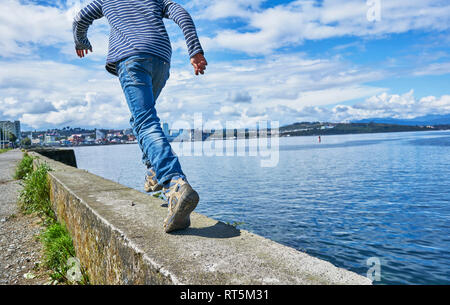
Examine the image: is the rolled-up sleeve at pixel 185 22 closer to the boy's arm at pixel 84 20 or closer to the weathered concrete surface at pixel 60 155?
the boy's arm at pixel 84 20

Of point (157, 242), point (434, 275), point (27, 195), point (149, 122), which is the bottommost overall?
point (434, 275)

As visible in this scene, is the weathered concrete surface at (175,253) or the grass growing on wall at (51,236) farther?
the grass growing on wall at (51,236)

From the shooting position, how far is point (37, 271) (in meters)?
3.35

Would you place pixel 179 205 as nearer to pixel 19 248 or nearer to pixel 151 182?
pixel 151 182

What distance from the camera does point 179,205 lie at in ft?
6.54

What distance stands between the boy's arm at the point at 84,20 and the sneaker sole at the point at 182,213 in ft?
5.87

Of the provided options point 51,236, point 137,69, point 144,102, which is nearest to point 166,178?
point 144,102

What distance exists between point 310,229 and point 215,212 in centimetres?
335

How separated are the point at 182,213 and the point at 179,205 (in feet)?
0.18

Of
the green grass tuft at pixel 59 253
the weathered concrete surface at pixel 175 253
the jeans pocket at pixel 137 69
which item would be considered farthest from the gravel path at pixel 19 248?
the jeans pocket at pixel 137 69

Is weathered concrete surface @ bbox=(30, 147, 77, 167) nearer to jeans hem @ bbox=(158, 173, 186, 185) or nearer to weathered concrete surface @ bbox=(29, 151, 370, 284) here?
weathered concrete surface @ bbox=(29, 151, 370, 284)

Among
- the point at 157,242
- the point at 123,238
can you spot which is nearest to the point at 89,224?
the point at 123,238

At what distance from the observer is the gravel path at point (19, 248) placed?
126 inches

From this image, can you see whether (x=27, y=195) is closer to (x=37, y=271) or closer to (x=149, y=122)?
(x=37, y=271)
